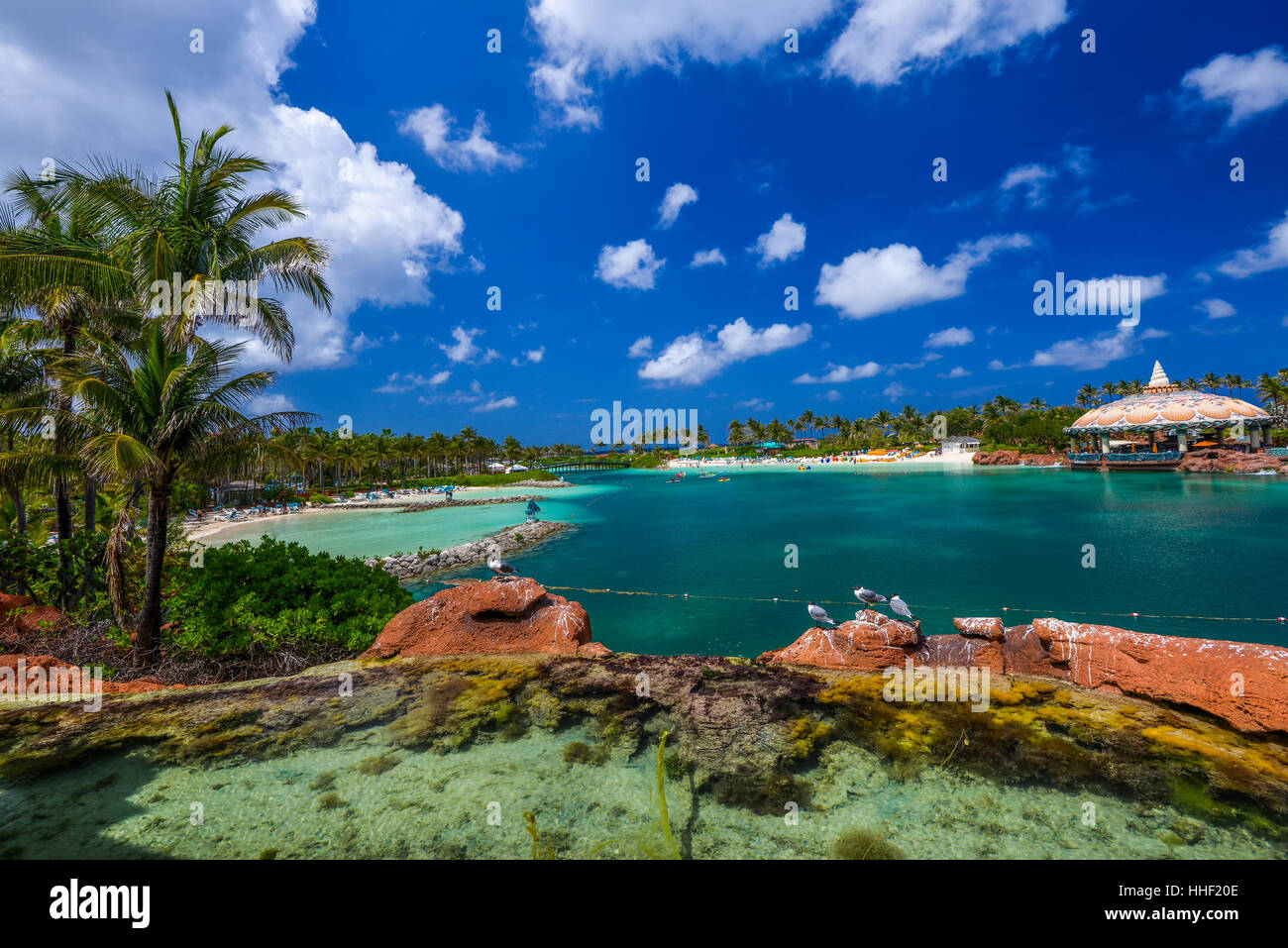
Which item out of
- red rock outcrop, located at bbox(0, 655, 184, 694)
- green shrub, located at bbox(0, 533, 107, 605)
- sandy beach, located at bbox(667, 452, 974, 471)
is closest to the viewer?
red rock outcrop, located at bbox(0, 655, 184, 694)

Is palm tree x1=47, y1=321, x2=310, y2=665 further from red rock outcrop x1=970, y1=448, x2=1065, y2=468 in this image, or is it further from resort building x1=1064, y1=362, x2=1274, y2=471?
red rock outcrop x1=970, y1=448, x2=1065, y2=468

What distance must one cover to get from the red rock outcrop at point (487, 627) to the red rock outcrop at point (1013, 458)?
102614 millimetres

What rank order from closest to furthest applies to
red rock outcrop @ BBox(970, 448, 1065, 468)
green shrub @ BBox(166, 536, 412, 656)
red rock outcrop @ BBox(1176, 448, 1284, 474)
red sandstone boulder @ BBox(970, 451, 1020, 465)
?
green shrub @ BBox(166, 536, 412, 656)
red rock outcrop @ BBox(1176, 448, 1284, 474)
red rock outcrop @ BBox(970, 448, 1065, 468)
red sandstone boulder @ BBox(970, 451, 1020, 465)

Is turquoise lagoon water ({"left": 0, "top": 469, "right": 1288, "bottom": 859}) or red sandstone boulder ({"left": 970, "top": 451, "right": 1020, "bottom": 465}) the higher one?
red sandstone boulder ({"left": 970, "top": 451, "right": 1020, "bottom": 465})

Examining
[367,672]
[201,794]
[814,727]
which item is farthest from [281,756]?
[814,727]

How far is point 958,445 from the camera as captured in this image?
123 meters

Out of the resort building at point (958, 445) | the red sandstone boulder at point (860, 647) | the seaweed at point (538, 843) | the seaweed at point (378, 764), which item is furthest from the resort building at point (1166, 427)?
the seaweed at point (378, 764)

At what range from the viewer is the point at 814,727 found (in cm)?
581

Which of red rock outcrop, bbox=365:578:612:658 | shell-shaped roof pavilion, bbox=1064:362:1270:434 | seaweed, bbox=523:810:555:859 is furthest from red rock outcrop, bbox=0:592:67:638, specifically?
shell-shaped roof pavilion, bbox=1064:362:1270:434

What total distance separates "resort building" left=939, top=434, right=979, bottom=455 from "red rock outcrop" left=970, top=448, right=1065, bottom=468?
17576 millimetres

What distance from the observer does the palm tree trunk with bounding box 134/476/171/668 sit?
338 inches

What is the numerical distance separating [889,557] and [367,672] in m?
21.3
